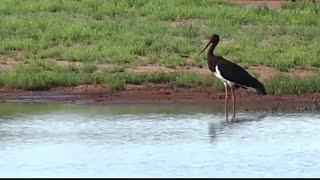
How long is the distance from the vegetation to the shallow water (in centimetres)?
154

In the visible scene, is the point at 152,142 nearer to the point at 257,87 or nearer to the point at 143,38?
the point at 257,87

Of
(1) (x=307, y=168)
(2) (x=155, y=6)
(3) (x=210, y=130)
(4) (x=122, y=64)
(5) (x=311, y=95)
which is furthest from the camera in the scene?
(2) (x=155, y=6)

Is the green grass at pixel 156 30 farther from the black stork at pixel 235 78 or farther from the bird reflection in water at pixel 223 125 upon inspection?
the bird reflection in water at pixel 223 125

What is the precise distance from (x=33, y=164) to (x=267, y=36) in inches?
376

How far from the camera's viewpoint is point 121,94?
1582cm

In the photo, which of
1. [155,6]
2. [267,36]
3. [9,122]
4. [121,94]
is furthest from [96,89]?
[155,6]

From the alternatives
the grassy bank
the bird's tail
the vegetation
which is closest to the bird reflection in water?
the bird's tail

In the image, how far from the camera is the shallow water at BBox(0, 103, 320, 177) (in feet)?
34.0

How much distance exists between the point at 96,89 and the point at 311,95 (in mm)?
2956

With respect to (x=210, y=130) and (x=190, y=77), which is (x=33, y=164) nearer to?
(x=210, y=130)

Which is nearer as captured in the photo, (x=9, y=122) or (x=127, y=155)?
(x=127, y=155)

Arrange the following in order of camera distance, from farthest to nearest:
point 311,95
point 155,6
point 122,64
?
point 155,6
point 122,64
point 311,95

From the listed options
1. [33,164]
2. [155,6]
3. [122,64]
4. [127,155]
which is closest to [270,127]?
[127,155]

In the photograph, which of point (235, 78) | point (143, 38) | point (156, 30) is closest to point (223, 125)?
point (235, 78)
